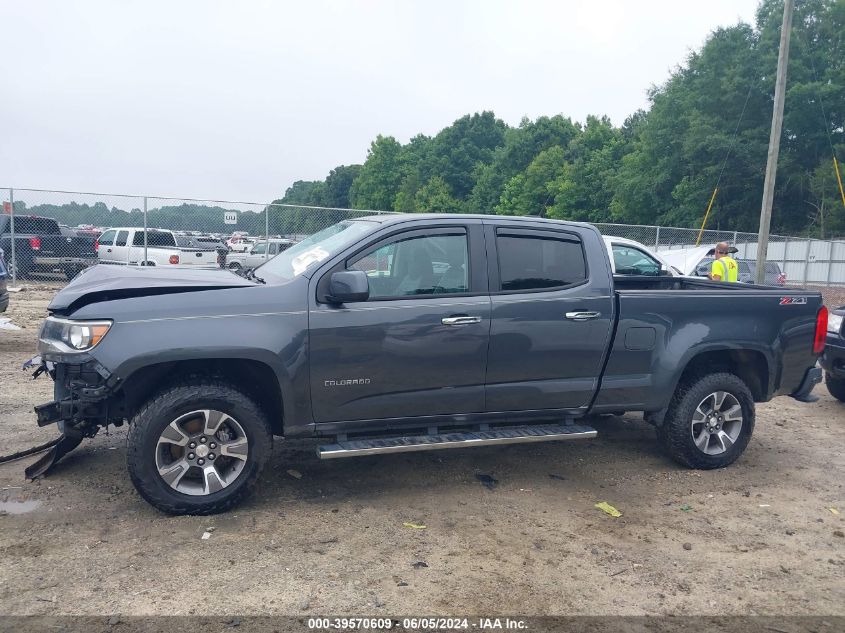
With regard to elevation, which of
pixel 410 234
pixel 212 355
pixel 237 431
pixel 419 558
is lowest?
pixel 419 558

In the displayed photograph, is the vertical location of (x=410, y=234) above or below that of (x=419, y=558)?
above

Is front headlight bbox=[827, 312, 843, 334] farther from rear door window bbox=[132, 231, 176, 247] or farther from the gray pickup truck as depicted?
rear door window bbox=[132, 231, 176, 247]

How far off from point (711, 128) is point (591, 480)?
4126 centimetres

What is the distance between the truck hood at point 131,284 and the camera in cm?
425

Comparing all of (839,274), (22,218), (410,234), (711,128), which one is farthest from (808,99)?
(410,234)

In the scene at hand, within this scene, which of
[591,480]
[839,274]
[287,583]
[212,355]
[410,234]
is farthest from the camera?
[839,274]

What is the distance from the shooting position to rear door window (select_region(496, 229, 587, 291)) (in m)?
5.00

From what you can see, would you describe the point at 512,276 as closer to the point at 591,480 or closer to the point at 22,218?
the point at 591,480

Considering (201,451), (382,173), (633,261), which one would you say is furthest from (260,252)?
(382,173)

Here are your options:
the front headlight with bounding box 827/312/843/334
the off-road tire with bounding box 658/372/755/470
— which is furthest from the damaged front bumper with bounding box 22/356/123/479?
the front headlight with bounding box 827/312/843/334

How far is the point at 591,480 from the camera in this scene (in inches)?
210

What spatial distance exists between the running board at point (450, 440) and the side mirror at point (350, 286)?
0.94 metres

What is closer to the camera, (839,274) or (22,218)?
(22,218)

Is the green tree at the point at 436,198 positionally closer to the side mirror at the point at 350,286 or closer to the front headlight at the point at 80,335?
the side mirror at the point at 350,286
